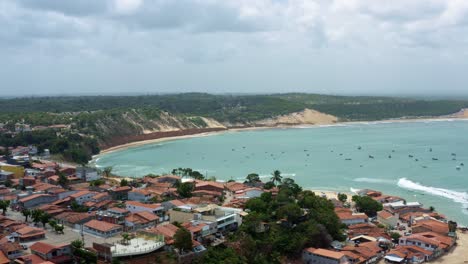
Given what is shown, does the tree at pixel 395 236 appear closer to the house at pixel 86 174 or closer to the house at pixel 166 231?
the house at pixel 166 231

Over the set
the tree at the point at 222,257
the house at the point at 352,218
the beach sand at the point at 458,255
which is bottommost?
the beach sand at the point at 458,255

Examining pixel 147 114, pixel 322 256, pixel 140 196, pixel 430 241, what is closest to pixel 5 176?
pixel 140 196

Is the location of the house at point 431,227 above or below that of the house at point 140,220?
below

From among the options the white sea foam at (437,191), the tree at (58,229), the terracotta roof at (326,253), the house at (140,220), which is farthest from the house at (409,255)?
the tree at (58,229)

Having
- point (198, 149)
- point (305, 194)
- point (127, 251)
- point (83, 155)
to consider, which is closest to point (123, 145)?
point (198, 149)

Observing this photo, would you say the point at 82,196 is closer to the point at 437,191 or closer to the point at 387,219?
the point at 387,219

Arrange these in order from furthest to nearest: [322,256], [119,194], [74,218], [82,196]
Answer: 1. [119,194]
2. [82,196]
3. [74,218]
4. [322,256]
